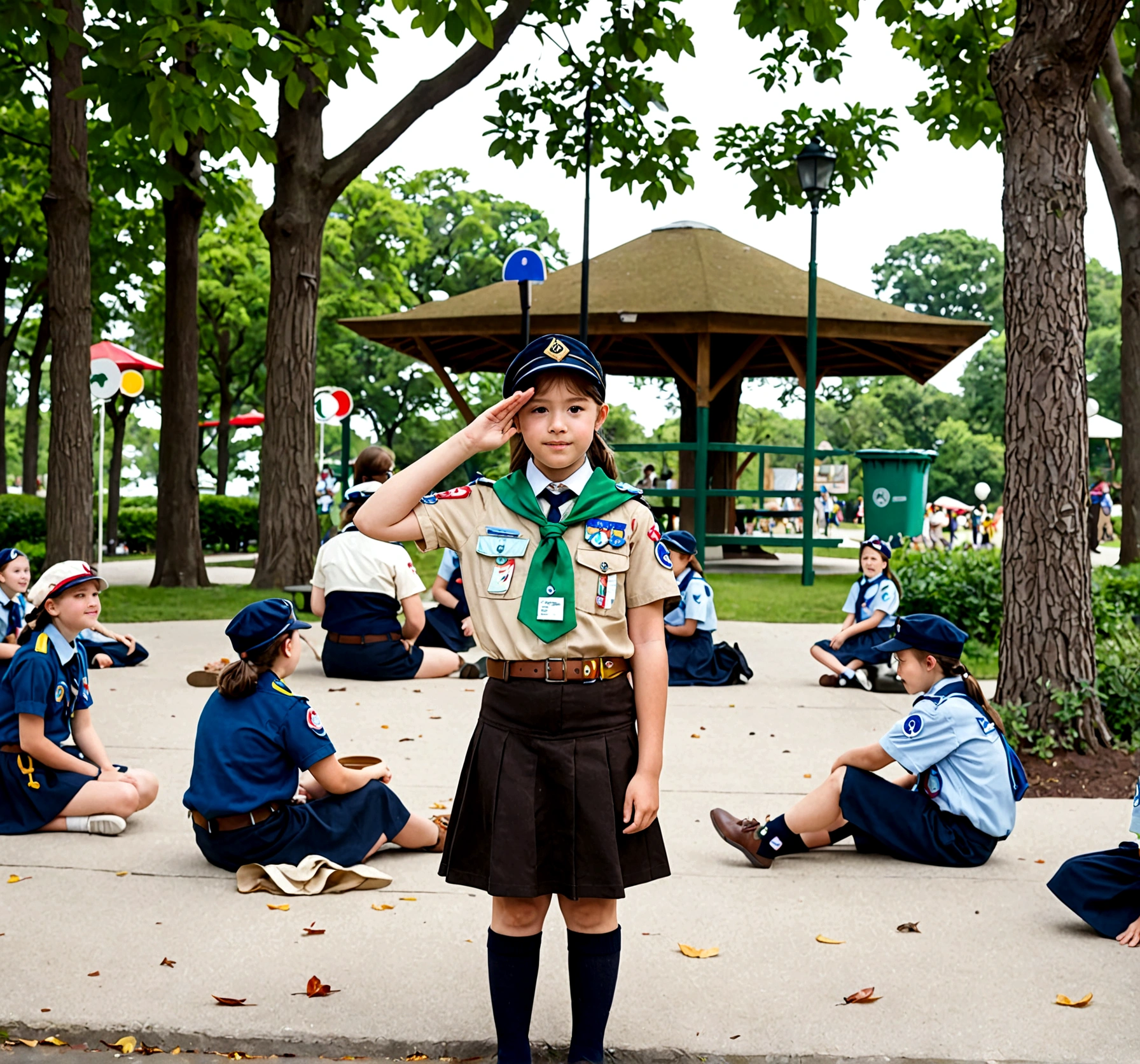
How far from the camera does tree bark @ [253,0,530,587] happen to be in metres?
15.1

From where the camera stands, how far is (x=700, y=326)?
20156 mm

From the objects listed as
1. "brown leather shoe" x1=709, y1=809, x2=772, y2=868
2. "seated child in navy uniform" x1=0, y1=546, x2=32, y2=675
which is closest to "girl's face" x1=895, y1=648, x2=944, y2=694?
"brown leather shoe" x1=709, y1=809, x2=772, y2=868

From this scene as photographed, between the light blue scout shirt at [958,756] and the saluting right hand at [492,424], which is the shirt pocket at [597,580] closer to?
the saluting right hand at [492,424]

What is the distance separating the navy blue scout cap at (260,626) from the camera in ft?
15.9

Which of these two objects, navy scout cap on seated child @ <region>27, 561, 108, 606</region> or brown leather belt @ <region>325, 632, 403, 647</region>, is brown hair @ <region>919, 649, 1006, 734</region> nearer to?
navy scout cap on seated child @ <region>27, 561, 108, 606</region>

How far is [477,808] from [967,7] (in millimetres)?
12752

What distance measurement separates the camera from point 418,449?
50.4 meters

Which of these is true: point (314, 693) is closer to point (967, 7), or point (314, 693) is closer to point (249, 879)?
point (249, 879)

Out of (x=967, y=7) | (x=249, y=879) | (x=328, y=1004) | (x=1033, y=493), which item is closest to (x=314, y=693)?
(x=249, y=879)

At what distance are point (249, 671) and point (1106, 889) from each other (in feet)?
10.5

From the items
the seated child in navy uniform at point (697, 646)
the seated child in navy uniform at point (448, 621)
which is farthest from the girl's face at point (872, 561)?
the seated child in navy uniform at point (448, 621)

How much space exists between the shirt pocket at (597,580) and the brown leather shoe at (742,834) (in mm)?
2436

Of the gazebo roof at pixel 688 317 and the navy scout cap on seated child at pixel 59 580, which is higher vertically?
the gazebo roof at pixel 688 317

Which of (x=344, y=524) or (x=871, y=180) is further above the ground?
(x=871, y=180)
